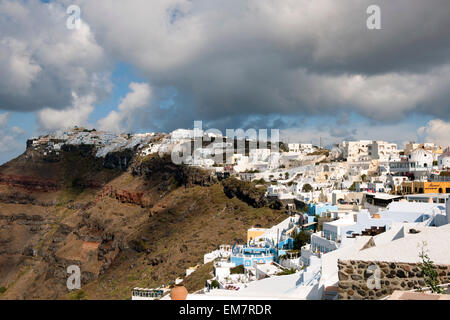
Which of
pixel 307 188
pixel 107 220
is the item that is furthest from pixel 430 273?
pixel 107 220

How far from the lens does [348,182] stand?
139 ft

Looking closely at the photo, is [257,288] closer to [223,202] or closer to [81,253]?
[223,202]

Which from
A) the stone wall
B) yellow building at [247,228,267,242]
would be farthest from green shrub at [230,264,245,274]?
the stone wall

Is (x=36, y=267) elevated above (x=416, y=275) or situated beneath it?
situated beneath

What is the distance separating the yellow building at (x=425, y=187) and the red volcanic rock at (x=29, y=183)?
268 ft

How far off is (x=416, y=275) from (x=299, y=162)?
199 ft

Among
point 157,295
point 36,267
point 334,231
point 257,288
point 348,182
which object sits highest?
point 348,182

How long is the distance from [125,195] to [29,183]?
32.6 m

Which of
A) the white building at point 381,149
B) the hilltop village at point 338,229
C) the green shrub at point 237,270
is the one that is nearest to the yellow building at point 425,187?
the hilltop village at point 338,229

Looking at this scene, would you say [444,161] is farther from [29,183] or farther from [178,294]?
[29,183]

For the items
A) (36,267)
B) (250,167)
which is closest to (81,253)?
(36,267)

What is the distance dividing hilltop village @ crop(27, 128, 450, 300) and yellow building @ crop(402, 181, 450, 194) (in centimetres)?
8

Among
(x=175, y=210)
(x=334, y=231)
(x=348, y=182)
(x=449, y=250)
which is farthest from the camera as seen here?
(x=175, y=210)

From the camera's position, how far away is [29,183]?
94.2 metres
